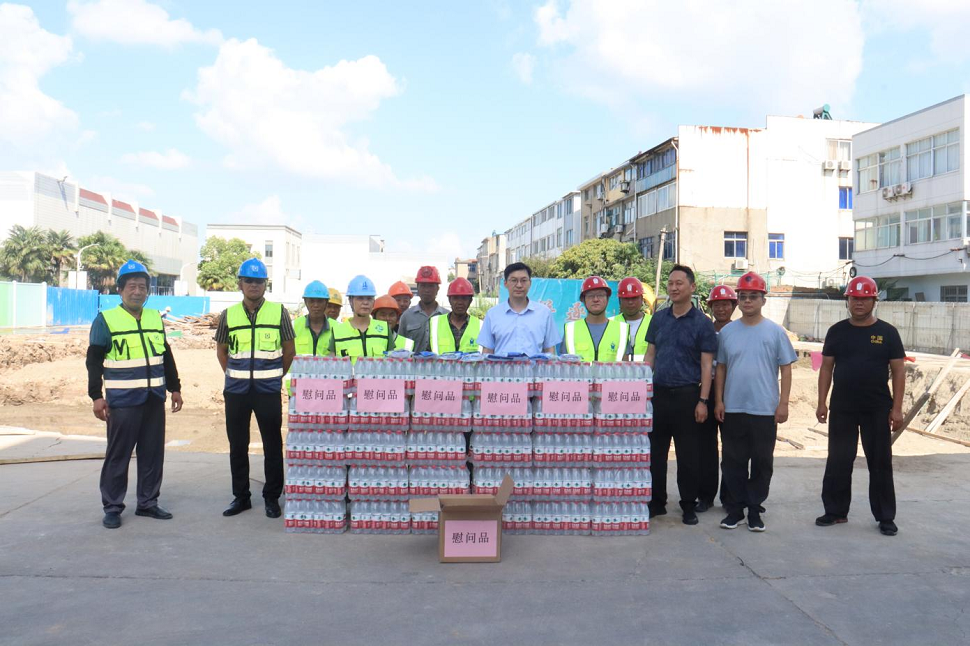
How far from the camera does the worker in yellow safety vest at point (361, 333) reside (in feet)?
22.2

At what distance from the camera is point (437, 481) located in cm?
561

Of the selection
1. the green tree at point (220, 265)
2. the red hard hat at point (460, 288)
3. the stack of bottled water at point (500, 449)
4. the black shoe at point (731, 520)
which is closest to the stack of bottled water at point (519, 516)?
the stack of bottled water at point (500, 449)

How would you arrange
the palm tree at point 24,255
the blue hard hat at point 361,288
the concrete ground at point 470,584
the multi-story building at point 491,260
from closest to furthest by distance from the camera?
the concrete ground at point 470,584 → the blue hard hat at point 361,288 → the palm tree at point 24,255 → the multi-story building at point 491,260

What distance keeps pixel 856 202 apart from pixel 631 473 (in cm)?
3717

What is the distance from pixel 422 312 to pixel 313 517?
294 cm

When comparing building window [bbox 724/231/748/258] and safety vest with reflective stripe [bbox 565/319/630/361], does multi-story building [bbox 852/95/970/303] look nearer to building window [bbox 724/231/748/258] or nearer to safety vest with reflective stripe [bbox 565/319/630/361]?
building window [bbox 724/231/748/258]

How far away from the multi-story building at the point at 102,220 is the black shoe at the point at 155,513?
202 feet

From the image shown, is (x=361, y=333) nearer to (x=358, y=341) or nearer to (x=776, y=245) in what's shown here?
(x=358, y=341)

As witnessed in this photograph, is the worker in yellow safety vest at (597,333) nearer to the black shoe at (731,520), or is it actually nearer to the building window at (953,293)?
the black shoe at (731,520)

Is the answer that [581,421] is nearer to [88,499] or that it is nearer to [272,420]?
→ [272,420]

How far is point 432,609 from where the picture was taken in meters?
4.25

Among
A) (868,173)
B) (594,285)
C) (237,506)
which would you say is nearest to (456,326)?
(594,285)

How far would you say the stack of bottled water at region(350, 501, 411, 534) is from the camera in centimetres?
567

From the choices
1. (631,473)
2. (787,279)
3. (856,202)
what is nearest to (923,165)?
(856,202)
